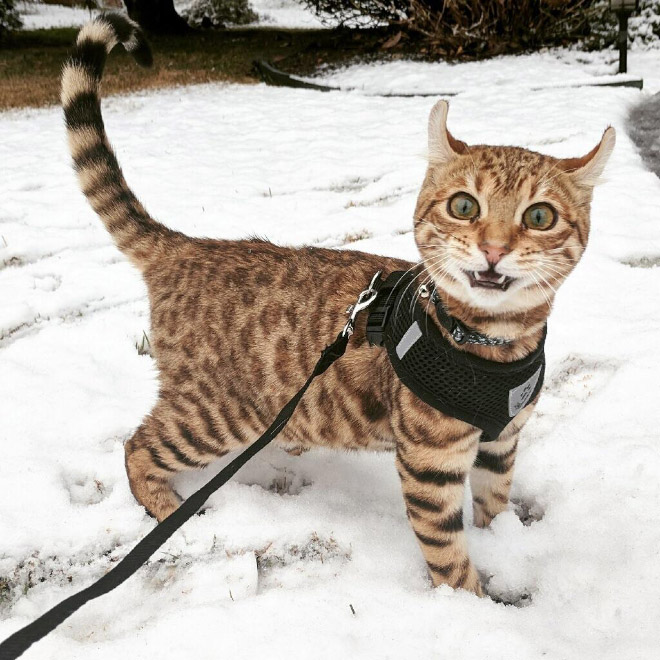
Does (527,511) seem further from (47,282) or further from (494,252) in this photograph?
(47,282)

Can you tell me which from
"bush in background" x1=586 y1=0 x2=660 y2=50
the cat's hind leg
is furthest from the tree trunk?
the cat's hind leg

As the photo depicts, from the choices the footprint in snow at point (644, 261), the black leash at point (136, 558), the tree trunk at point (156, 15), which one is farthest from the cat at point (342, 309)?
the tree trunk at point (156, 15)

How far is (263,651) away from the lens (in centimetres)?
183

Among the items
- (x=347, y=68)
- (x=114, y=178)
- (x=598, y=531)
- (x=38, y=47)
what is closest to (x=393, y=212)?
(x=114, y=178)

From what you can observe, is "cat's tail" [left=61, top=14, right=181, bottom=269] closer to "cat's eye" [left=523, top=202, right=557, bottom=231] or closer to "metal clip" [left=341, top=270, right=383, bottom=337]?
"metal clip" [left=341, top=270, right=383, bottom=337]

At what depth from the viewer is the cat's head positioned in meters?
1.72

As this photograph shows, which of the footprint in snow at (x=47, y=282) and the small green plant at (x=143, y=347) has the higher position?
the footprint in snow at (x=47, y=282)

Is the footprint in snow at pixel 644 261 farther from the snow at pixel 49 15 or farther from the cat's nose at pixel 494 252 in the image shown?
the snow at pixel 49 15

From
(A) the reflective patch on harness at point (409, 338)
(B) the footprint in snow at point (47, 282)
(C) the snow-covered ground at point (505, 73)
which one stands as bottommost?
(B) the footprint in snow at point (47, 282)

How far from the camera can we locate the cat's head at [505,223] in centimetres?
172

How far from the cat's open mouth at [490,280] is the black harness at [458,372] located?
0.56 ft

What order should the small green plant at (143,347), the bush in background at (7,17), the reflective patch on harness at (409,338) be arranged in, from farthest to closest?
the bush in background at (7,17), the small green plant at (143,347), the reflective patch on harness at (409,338)

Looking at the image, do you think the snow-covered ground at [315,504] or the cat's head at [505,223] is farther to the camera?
the snow-covered ground at [315,504]

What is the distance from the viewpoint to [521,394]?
1.89 meters
